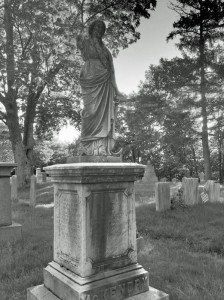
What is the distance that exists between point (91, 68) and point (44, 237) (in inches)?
157

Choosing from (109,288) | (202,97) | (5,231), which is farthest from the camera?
(202,97)

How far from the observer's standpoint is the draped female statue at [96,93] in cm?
497

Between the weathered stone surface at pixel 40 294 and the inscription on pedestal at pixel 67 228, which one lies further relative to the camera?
the weathered stone surface at pixel 40 294

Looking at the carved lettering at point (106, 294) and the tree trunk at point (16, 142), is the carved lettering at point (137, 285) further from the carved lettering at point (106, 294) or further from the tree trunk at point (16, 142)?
the tree trunk at point (16, 142)

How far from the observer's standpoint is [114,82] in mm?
5215

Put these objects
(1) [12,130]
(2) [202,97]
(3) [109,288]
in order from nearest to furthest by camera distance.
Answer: (3) [109,288], (1) [12,130], (2) [202,97]

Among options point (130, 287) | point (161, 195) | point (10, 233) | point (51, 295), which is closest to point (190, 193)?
point (161, 195)

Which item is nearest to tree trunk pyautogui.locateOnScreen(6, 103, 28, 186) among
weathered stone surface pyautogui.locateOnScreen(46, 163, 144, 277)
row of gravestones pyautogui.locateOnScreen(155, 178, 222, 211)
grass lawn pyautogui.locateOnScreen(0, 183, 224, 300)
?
grass lawn pyautogui.locateOnScreen(0, 183, 224, 300)

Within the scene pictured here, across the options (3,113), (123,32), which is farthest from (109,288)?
(3,113)

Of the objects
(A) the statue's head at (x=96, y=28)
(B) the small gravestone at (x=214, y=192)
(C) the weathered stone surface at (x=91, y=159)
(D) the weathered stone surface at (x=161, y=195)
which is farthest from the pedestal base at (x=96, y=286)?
(B) the small gravestone at (x=214, y=192)

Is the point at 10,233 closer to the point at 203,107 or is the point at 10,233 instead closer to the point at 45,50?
the point at 45,50

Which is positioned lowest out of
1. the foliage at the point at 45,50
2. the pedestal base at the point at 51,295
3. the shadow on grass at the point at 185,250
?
the shadow on grass at the point at 185,250

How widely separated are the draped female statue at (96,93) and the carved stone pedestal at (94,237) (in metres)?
1.51

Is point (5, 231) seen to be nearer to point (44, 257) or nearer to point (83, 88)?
point (44, 257)
